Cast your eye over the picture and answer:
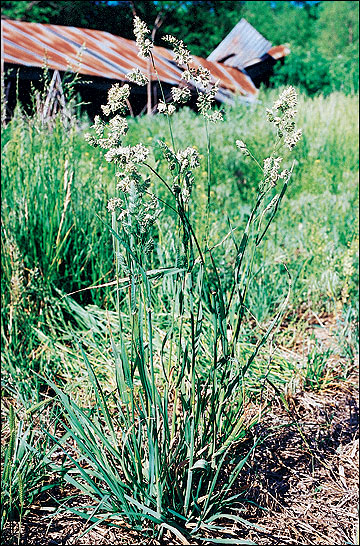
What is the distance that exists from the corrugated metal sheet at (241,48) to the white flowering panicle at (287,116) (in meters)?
1.03

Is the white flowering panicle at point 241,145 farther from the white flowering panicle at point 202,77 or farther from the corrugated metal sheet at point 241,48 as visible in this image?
the corrugated metal sheet at point 241,48

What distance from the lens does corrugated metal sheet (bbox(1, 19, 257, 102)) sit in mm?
2217

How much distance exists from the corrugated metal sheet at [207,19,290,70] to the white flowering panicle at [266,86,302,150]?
1026mm

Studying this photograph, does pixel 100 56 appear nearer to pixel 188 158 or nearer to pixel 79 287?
pixel 79 287

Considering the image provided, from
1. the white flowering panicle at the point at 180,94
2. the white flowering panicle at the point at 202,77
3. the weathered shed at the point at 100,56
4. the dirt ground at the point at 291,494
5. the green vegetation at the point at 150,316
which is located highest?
the weathered shed at the point at 100,56

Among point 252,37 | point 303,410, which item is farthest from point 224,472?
point 252,37

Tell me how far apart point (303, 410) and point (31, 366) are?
1.20 meters

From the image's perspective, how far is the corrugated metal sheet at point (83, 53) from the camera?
7.27 feet

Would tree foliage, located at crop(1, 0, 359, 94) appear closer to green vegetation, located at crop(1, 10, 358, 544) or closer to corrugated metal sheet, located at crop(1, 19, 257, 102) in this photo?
corrugated metal sheet, located at crop(1, 19, 257, 102)

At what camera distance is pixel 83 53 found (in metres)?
2.33

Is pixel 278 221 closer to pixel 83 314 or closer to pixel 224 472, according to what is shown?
pixel 83 314

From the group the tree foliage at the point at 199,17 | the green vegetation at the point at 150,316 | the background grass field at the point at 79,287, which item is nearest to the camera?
the green vegetation at the point at 150,316

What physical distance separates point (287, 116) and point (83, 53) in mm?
1515

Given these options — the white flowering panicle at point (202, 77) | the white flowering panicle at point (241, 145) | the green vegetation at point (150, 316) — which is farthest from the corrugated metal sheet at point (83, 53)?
the white flowering panicle at point (241, 145)
